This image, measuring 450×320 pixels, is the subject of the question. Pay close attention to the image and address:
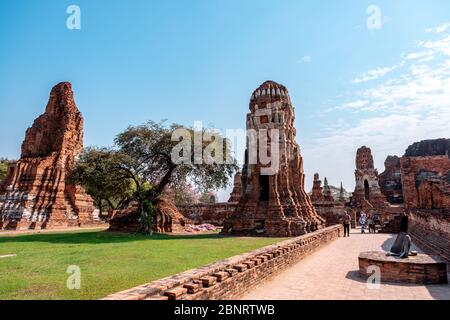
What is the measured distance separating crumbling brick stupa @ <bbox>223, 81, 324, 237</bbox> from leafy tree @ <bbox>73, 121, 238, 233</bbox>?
7.39 feet

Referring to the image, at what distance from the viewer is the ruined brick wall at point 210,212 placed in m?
30.6

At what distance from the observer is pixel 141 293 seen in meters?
4.14

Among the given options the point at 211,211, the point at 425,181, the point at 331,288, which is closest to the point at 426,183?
the point at 425,181

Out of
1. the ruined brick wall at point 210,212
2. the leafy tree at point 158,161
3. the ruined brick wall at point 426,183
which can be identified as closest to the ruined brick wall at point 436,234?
the ruined brick wall at point 426,183

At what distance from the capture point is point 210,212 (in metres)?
31.3

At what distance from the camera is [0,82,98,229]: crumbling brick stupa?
84.9ft

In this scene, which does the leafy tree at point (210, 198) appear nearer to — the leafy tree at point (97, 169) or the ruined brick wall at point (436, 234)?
the leafy tree at point (97, 169)

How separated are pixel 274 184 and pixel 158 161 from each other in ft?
26.9

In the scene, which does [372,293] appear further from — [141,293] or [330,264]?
[141,293]

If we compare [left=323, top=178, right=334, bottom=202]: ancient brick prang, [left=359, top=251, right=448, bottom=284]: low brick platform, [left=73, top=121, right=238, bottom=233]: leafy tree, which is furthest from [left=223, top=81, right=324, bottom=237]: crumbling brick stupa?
[left=323, top=178, right=334, bottom=202]: ancient brick prang

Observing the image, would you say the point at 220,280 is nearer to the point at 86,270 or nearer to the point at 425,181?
the point at 86,270

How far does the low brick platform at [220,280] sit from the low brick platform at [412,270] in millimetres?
2343

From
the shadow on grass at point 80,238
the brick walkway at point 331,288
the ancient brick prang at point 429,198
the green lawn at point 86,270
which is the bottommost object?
the shadow on grass at point 80,238
